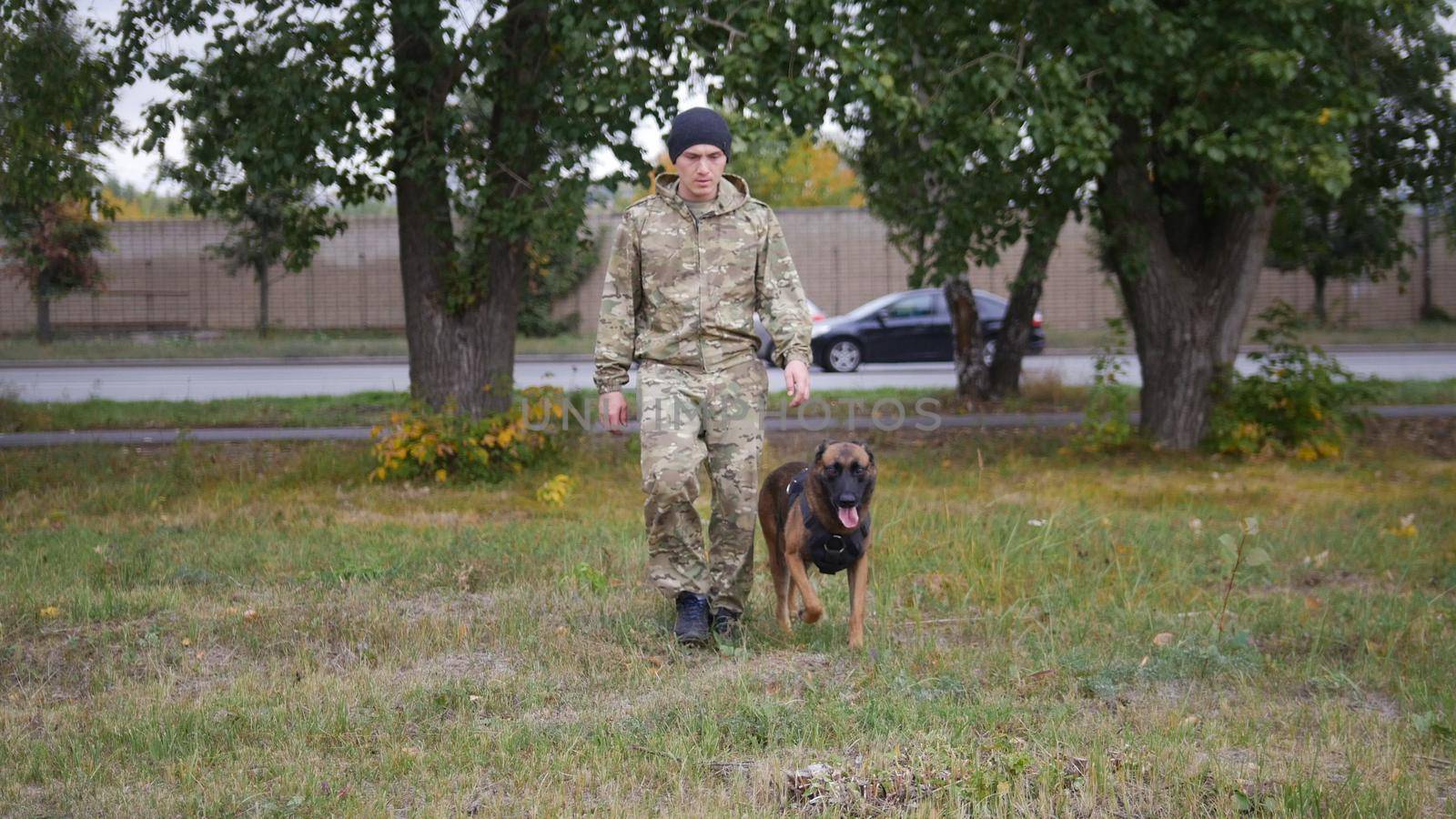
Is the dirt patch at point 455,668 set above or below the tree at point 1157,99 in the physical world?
below

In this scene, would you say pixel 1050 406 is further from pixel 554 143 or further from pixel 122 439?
pixel 122 439

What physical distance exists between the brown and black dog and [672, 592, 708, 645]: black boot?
0.35 metres

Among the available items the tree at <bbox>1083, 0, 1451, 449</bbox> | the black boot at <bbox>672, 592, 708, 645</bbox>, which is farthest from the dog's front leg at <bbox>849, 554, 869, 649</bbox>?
the tree at <bbox>1083, 0, 1451, 449</bbox>

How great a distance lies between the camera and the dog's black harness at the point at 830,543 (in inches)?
194

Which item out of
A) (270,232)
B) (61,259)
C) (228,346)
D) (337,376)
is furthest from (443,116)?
(61,259)

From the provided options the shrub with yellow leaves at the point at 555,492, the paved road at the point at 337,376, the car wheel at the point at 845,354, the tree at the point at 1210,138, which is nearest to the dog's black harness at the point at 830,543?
the shrub with yellow leaves at the point at 555,492

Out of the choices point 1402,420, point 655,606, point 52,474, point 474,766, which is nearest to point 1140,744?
point 474,766

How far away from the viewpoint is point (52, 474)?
9.62 metres

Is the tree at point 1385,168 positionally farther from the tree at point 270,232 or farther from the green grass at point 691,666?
the tree at point 270,232

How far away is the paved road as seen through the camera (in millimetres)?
17641

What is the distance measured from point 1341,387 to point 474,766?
9.72 metres

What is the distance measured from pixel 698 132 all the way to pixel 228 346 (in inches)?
929

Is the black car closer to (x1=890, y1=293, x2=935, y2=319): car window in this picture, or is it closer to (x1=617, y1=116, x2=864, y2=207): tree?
(x1=890, y1=293, x2=935, y2=319): car window

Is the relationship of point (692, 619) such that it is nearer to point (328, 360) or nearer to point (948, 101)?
point (948, 101)
